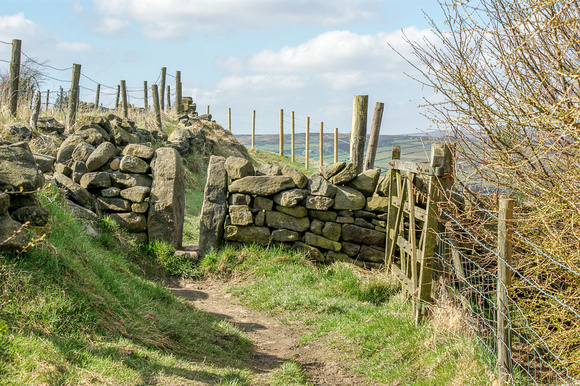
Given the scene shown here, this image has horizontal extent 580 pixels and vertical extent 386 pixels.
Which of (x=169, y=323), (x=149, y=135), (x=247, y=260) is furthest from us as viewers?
(x=149, y=135)

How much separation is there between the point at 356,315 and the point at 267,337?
1085 mm

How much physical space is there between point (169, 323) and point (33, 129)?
796 cm

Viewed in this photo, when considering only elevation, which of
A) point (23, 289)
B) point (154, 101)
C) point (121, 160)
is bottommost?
point (23, 289)

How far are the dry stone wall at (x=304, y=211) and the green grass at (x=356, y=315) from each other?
315 millimetres

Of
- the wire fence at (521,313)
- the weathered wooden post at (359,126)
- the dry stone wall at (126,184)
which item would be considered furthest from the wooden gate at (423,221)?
the dry stone wall at (126,184)

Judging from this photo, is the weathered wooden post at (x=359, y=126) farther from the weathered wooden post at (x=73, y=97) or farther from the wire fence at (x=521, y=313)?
the weathered wooden post at (x=73, y=97)

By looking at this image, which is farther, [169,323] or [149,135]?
[149,135]

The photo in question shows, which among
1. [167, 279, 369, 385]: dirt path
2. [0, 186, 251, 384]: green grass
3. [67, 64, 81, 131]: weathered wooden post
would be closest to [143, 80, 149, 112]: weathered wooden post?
[67, 64, 81, 131]: weathered wooden post

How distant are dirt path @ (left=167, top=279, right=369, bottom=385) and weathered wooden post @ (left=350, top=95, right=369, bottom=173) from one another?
3267 millimetres

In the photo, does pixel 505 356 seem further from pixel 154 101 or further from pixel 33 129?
pixel 154 101

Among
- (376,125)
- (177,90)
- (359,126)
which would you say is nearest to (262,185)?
(359,126)

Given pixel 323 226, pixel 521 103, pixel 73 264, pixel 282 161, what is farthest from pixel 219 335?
pixel 282 161

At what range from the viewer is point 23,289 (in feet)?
14.3

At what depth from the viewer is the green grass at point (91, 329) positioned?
3.77 m
